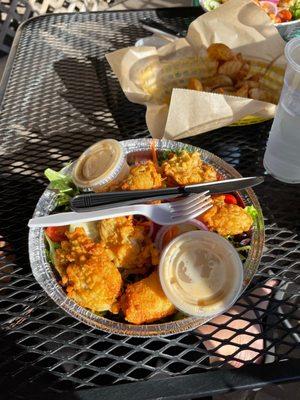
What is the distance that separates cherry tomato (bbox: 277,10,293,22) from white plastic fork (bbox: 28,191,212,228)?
3.59ft

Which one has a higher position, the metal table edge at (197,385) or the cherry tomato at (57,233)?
the cherry tomato at (57,233)

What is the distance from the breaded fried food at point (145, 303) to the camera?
0.85m

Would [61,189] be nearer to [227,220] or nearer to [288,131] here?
[227,220]

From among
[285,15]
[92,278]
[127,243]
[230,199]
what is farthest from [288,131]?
[285,15]

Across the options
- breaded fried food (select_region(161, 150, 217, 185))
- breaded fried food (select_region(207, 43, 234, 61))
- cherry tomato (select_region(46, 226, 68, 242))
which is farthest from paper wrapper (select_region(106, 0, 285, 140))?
cherry tomato (select_region(46, 226, 68, 242))

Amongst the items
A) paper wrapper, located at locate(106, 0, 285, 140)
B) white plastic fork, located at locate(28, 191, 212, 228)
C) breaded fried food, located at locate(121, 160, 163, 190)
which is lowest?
white plastic fork, located at locate(28, 191, 212, 228)

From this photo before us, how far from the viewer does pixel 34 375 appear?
842 mm

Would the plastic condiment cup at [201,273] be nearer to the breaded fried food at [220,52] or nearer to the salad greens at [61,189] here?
the salad greens at [61,189]

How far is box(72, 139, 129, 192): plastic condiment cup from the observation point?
3.30 ft

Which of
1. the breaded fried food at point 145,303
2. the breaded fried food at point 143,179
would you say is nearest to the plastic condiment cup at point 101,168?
the breaded fried food at point 143,179

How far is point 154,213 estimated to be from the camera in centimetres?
95

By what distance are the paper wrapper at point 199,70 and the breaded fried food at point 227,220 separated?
0.34m

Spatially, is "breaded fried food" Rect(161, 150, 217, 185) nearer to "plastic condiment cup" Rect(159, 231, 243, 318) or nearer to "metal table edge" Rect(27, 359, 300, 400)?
"plastic condiment cup" Rect(159, 231, 243, 318)

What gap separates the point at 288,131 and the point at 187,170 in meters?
0.29
